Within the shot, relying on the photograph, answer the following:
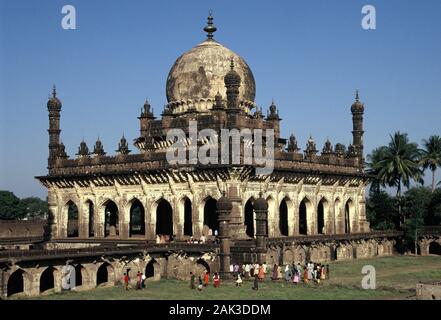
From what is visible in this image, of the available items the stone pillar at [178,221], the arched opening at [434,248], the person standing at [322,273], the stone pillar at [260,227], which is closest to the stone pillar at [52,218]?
the stone pillar at [178,221]

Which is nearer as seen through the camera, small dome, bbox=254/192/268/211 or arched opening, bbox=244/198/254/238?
small dome, bbox=254/192/268/211

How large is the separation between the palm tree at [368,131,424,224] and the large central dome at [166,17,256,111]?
1540 cm

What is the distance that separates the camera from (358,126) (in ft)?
178

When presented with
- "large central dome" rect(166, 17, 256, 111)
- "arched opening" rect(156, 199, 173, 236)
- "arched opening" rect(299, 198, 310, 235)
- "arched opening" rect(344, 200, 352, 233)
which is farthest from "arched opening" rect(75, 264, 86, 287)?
"arched opening" rect(344, 200, 352, 233)

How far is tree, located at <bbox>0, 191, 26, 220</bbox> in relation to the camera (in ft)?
282

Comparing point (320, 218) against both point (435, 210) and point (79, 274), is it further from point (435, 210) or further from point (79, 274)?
point (79, 274)

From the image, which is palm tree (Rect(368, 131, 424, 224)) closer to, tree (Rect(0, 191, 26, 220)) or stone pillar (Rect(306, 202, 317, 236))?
stone pillar (Rect(306, 202, 317, 236))

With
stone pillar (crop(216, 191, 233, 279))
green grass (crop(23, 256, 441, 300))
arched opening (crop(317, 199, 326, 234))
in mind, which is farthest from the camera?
arched opening (crop(317, 199, 326, 234))

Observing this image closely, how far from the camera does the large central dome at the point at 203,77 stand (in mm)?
47844

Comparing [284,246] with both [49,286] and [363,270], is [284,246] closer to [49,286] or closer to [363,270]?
[363,270]

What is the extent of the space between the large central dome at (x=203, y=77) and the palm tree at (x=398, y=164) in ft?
50.5

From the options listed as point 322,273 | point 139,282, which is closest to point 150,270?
point 139,282

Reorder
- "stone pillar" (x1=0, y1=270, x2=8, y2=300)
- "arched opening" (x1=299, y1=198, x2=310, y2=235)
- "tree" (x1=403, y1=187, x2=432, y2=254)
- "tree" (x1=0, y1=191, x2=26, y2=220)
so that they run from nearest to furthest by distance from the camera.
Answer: "stone pillar" (x1=0, y1=270, x2=8, y2=300) < "tree" (x1=403, y1=187, x2=432, y2=254) < "arched opening" (x1=299, y1=198, x2=310, y2=235) < "tree" (x1=0, y1=191, x2=26, y2=220)
